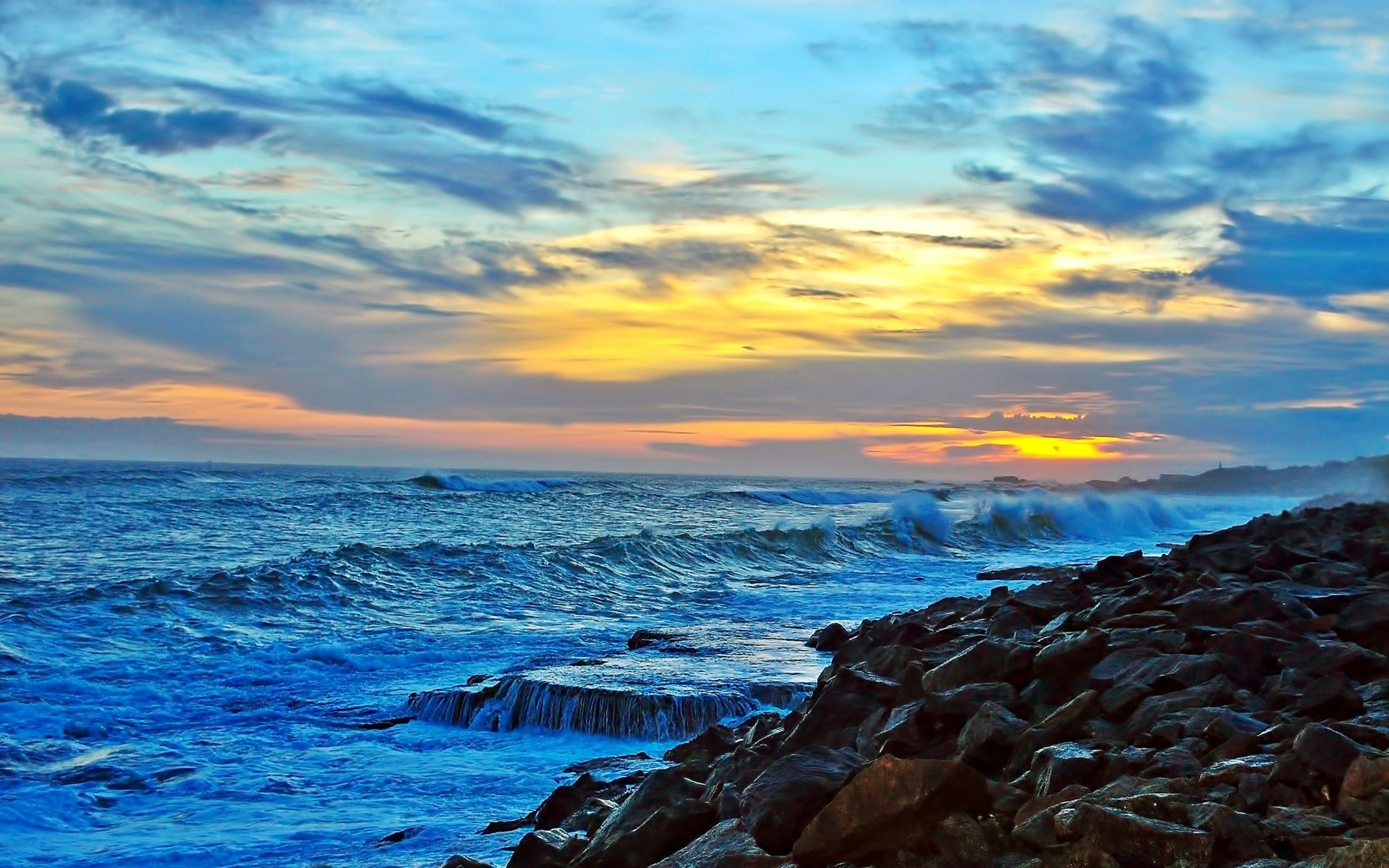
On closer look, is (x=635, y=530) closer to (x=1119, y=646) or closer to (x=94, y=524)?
(x=94, y=524)

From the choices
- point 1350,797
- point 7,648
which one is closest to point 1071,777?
point 1350,797

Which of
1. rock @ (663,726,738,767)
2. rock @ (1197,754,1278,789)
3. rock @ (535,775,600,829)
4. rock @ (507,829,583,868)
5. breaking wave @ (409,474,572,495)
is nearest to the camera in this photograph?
rock @ (1197,754,1278,789)

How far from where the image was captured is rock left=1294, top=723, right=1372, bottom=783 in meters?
3.76

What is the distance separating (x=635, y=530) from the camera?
1368 inches

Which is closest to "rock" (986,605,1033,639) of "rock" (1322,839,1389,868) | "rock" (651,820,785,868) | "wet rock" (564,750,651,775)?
"wet rock" (564,750,651,775)

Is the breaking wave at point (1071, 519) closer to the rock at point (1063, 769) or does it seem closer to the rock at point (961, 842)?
the rock at point (1063, 769)

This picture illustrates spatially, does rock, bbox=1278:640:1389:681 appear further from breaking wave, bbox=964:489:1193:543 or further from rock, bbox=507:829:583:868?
breaking wave, bbox=964:489:1193:543

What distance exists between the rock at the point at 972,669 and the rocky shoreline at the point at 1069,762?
0.01 metres

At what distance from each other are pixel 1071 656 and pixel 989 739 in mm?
1488

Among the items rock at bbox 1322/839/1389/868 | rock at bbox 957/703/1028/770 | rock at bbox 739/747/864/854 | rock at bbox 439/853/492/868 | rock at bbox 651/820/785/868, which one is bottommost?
rock at bbox 439/853/492/868

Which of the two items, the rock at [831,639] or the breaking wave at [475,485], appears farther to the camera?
the breaking wave at [475,485]

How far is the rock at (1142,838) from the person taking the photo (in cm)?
341

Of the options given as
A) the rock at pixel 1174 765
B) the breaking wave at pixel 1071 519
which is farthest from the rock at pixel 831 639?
the breaking wave at pixel 1071 519

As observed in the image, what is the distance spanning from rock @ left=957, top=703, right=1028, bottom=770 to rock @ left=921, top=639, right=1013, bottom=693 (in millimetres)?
1259
